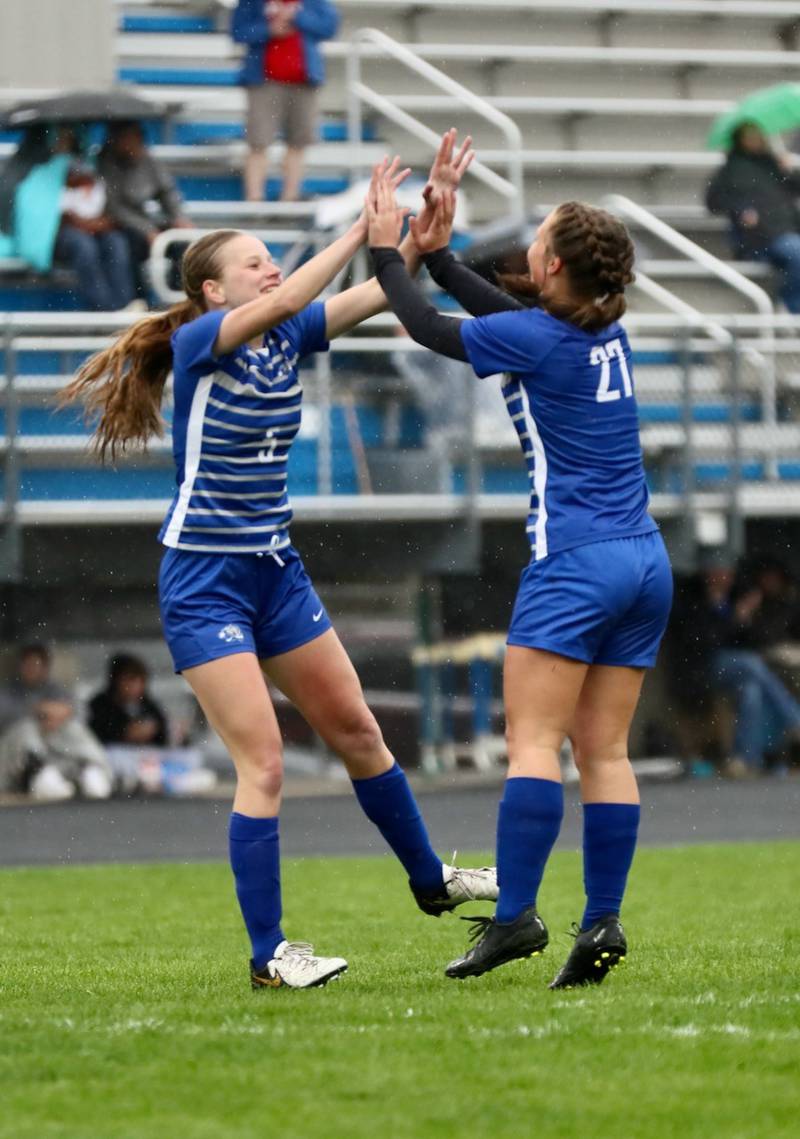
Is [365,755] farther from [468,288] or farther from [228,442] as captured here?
[468,288]

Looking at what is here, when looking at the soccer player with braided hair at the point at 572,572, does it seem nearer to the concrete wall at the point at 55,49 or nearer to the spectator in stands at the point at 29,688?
the spectator in stands at the point at 29,688

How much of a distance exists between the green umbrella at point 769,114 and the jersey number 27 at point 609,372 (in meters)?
10.9

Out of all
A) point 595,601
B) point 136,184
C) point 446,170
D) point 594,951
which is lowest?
point 594,951

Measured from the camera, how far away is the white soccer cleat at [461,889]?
5895mm

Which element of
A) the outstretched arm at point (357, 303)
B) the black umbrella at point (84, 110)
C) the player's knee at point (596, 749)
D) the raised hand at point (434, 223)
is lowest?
the player's knee at point (596, 749)

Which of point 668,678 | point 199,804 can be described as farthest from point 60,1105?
point 668,678

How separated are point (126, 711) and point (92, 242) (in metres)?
2.90

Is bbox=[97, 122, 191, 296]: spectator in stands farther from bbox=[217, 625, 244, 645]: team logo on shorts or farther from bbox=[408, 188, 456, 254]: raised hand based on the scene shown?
bbox=[217, 625, 244, 645]: team logo on shorts

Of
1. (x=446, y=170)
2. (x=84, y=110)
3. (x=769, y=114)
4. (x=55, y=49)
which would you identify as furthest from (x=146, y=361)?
(x=769, y=114)

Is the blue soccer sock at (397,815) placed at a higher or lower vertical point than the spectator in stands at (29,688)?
higher

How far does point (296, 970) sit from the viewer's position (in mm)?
5320

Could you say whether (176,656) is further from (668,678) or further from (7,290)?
(668,678)

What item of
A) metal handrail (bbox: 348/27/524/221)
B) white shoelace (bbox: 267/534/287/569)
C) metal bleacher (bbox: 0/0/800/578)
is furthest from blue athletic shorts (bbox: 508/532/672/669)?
metal handrail (bbox: 348/27/524/221)

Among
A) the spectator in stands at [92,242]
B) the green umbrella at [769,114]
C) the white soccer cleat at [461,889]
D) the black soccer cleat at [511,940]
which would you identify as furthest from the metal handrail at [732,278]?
the black soccer cleat at [511,940]
